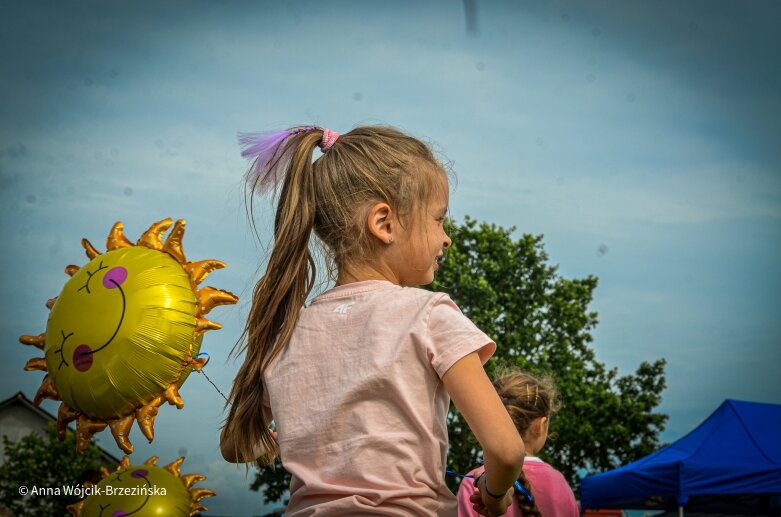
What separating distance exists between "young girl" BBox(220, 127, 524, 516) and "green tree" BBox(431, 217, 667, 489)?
20.2m

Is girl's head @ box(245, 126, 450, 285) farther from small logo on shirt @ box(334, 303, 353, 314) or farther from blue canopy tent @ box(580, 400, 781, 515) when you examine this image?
blue canopy tent @ box(580, 400, 781, 515)

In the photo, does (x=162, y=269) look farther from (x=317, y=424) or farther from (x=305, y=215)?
(x=317, y=424)

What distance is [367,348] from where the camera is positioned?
1.85 m

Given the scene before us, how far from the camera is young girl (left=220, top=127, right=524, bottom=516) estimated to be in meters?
1.75

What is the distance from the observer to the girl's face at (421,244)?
2.02m

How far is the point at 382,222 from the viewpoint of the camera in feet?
6.59

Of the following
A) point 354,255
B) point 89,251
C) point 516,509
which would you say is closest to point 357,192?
point 354,255

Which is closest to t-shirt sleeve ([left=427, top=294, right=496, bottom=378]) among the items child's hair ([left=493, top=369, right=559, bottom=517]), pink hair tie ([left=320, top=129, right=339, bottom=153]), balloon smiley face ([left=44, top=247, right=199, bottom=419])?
pink hair tie ([left=320, top=129, right=339, bottom=153])

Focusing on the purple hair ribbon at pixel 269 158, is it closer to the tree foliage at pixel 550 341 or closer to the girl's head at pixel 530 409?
the girl's head at pixel 530 409

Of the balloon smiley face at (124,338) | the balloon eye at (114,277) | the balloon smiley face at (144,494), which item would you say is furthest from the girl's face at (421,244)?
the balloon smiley face at (144,494)

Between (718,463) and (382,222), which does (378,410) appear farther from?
(718,463)

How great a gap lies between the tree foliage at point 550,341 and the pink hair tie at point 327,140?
66.6 ft

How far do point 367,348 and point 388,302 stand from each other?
12cm

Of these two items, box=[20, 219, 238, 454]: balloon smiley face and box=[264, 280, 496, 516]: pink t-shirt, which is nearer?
box=[264, 280, 496, 516]: pink t-shirt
